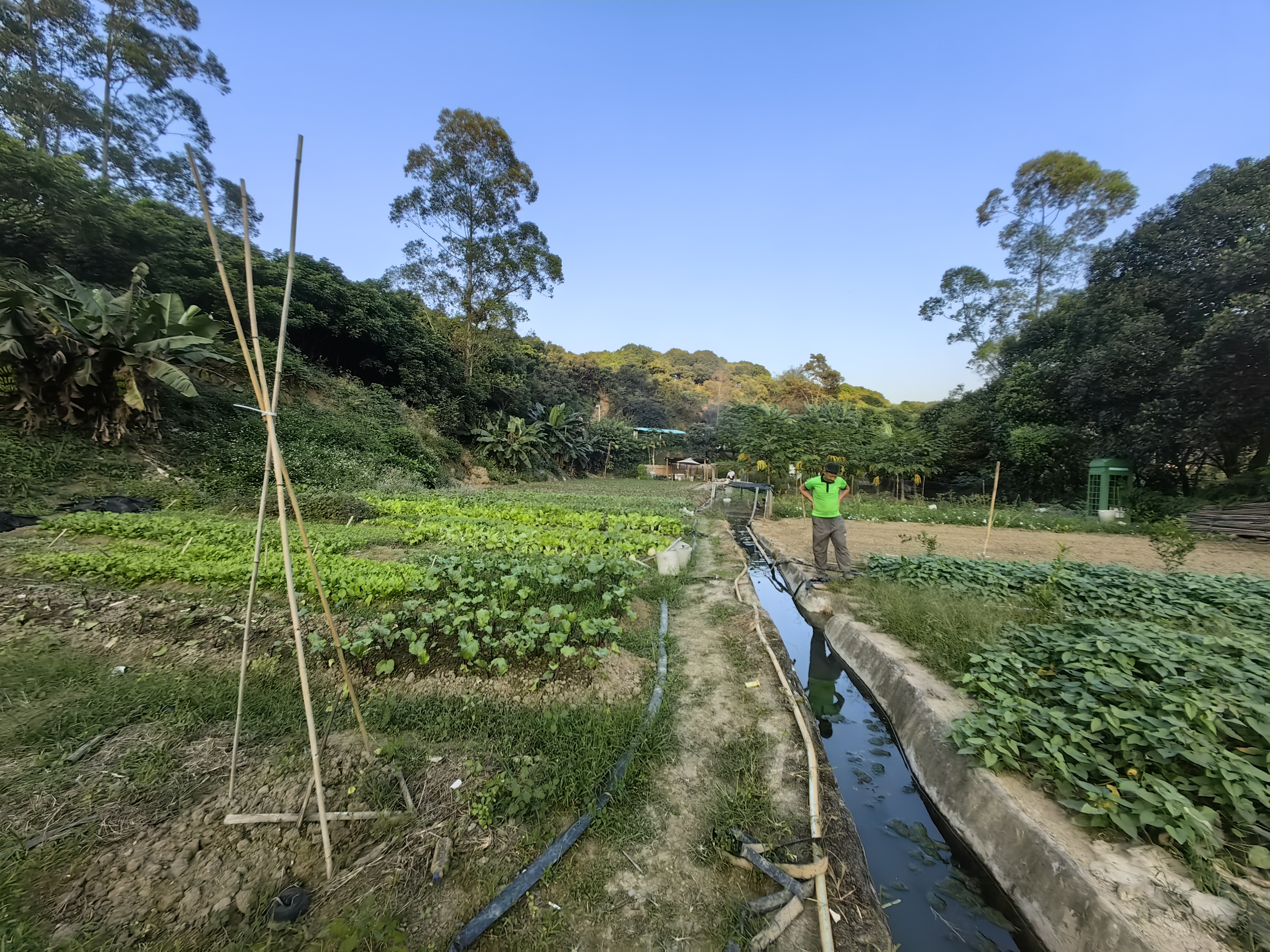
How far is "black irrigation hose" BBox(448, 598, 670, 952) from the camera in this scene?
183 cm

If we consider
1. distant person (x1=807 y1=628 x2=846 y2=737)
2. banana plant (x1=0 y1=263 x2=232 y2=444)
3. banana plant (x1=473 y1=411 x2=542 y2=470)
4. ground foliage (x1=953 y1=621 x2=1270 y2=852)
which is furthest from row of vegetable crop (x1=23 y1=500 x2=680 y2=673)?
banana plant (x1=473 y1=411 x2=542 y2=470)

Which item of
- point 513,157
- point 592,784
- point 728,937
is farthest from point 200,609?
point 513,157

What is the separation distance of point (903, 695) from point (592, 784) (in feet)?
9.22

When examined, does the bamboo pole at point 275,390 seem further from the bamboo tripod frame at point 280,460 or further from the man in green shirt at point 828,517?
the man in green shirt at point 828,517

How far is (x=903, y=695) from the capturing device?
12.8 ft

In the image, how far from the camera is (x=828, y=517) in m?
7.49

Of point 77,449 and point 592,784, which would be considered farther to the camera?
point 77,449

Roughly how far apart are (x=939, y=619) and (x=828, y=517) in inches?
118

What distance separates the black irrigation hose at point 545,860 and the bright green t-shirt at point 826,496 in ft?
16.8

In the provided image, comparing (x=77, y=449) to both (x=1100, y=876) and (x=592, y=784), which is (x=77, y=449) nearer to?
(x=592, y=784)

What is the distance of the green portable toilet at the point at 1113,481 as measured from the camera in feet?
47.6

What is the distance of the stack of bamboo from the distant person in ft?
41.3

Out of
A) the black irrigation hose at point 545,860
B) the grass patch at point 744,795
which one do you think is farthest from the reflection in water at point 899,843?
the black irrigation hose at point 545,860

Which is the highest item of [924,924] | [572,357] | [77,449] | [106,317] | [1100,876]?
[572,357]
